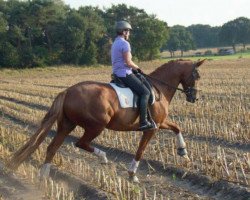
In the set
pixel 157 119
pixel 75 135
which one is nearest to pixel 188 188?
pixel 157 119

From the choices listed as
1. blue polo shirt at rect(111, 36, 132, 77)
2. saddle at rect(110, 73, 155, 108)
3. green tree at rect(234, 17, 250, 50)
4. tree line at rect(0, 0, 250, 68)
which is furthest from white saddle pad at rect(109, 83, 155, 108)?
green tree at rect(234, 17, 250, 50)

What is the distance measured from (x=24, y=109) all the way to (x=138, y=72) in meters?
11.3

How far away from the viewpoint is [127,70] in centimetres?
870

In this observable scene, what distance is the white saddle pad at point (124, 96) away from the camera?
8.52 meters

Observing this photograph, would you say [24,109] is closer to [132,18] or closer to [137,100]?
[137,100]

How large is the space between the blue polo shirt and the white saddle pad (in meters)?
0.28

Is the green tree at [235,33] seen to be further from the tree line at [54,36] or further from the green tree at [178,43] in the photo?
the tree line at [54,36]

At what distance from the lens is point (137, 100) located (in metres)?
8.70

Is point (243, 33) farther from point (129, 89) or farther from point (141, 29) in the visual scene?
point (129, 89)

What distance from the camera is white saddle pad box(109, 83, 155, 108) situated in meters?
8.52

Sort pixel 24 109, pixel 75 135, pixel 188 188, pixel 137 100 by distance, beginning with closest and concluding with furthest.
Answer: pixel 188 188
pixel 137 100
pixel 75 135
pixel 24 109

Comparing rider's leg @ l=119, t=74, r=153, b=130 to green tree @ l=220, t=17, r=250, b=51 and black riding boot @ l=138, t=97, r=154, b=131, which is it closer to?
black riding boot @ l=138, t=97, r=154, b=131

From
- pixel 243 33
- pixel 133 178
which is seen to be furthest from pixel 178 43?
pixel 133 178

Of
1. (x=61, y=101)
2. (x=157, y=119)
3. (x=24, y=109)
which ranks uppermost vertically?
(x=61, y=101)
